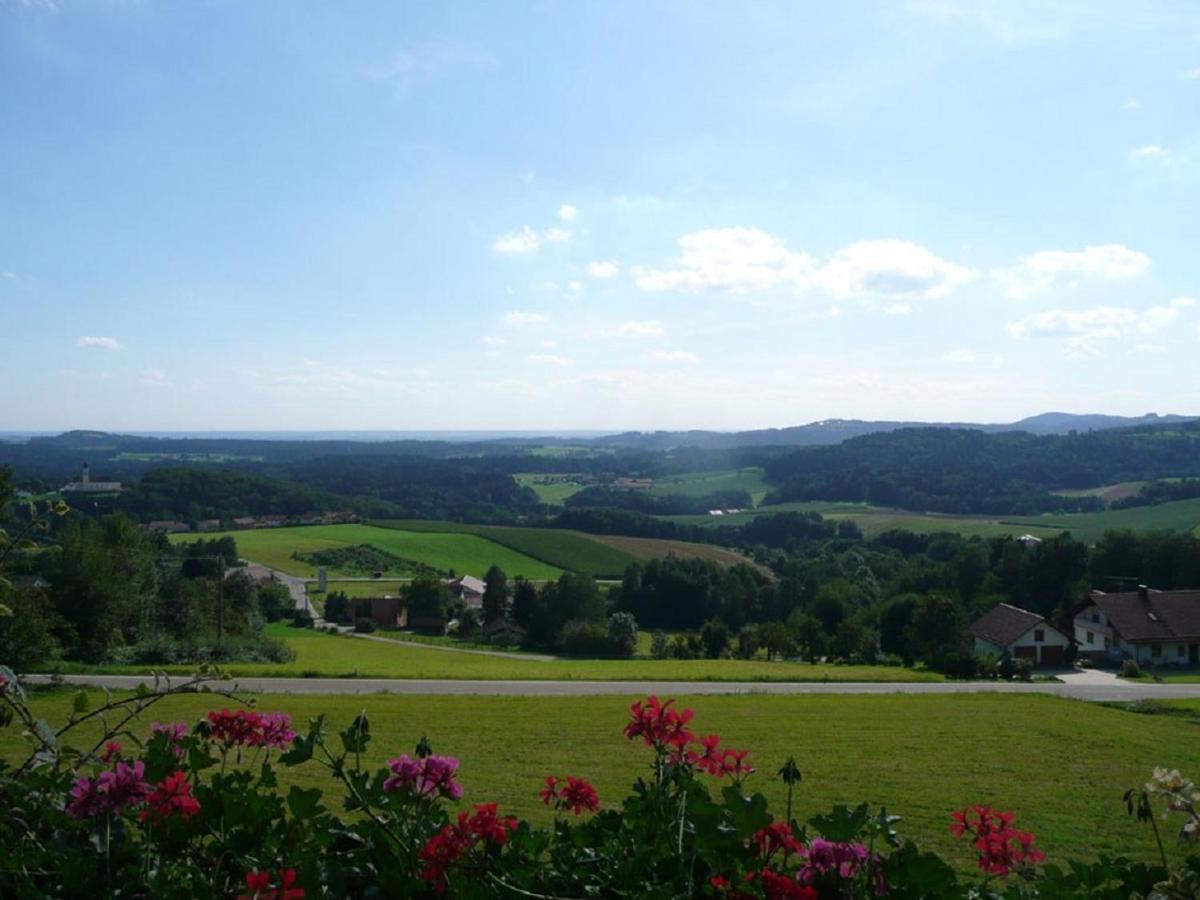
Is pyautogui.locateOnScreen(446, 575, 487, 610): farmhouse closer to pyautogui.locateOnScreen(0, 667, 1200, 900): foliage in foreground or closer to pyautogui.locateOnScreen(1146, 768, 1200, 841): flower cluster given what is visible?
→ pyautogui.locateOnScreen(0, 667, 1200, 900): foliage in foreground

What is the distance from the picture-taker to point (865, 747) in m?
14.7

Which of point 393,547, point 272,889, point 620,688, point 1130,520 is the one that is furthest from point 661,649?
point 1130,520

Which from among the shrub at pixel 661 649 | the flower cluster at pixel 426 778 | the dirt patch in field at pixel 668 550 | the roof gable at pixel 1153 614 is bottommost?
the shrub at pixel 661 649

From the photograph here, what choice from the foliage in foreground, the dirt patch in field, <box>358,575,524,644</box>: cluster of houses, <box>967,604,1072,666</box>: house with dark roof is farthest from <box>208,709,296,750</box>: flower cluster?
the dirt patch in field

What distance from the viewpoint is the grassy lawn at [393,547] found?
71750 mm

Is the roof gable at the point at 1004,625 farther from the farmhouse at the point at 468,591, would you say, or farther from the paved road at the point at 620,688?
the farmhouse at the point at 468,591

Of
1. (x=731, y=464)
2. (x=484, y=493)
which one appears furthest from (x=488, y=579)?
(x=731, y=464)

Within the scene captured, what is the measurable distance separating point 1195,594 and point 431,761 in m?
48.3

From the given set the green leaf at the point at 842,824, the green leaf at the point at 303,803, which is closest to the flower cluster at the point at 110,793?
the green leaf at the point at 303,803

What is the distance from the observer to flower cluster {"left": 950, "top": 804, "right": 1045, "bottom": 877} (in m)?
2.14

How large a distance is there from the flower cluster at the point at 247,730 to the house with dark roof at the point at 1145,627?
143 ft

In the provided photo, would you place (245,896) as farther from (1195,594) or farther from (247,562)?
(247,562)

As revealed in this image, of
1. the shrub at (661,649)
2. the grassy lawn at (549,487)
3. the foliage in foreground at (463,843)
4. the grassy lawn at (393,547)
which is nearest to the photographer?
the foliage in foreground at (463,843)

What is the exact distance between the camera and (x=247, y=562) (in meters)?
A: 67.4
